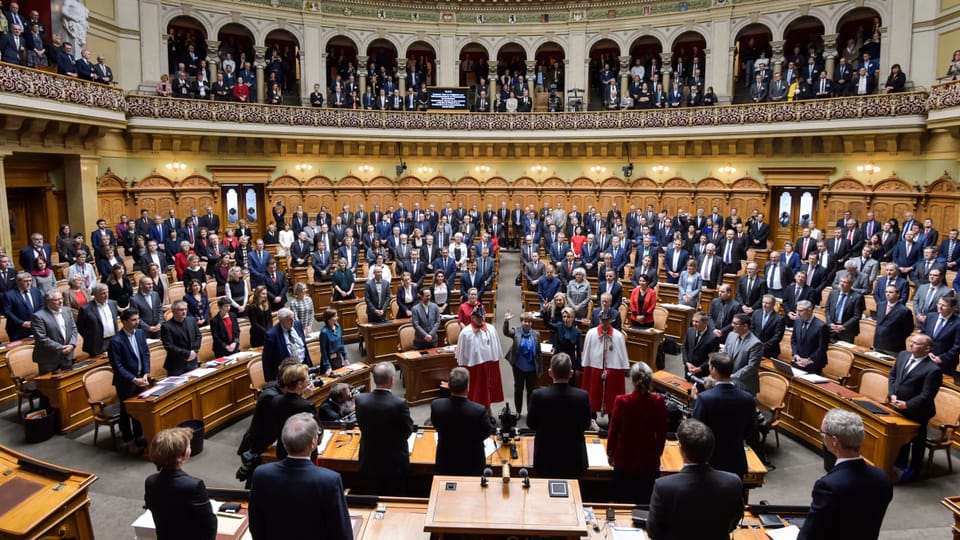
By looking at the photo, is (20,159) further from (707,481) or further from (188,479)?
(707,481)

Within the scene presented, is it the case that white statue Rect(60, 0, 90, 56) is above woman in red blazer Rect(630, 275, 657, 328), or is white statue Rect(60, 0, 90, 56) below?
above

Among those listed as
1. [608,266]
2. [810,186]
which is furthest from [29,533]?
[810,186]

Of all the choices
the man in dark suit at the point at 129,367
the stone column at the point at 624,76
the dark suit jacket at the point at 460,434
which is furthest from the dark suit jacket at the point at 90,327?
the stone column at the point at 624,76

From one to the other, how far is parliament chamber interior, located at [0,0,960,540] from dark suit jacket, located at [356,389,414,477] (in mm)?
228

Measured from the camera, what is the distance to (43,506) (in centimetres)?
398

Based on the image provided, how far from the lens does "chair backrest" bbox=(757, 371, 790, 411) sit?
6.61 metres

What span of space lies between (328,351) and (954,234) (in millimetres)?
12084

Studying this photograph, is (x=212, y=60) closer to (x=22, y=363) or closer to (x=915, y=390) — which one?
(x=22, y=363)

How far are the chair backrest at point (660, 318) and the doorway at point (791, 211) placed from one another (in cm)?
1076

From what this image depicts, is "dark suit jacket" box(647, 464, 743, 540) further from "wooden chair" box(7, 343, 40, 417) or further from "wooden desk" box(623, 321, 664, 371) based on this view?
"wooden chair" box(7, 343, 40, 417)

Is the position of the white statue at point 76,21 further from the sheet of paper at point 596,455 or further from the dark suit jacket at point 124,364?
the sheet of paper at point 596,455

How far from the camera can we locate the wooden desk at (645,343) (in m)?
9.38

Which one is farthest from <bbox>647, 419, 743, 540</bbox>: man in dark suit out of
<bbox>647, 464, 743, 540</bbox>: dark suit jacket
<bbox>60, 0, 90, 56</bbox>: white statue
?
<bbox>60, 0, 90, 56</bbox>: white statue

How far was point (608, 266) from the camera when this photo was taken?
36.7ft
